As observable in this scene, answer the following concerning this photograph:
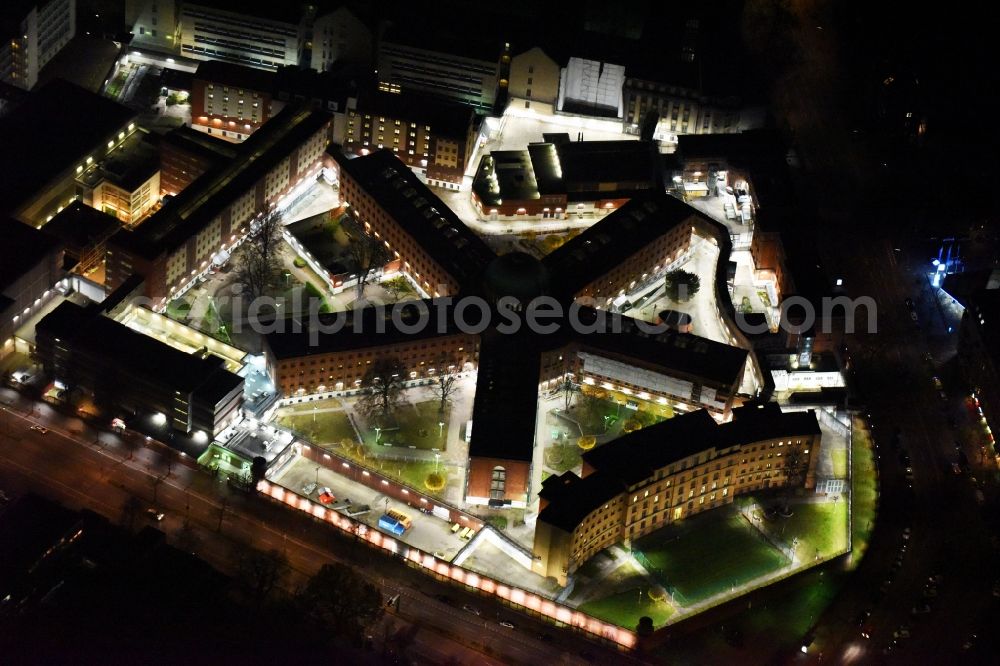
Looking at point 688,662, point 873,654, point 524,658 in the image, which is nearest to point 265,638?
point 524,658

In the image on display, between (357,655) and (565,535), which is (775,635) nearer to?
(565,535)

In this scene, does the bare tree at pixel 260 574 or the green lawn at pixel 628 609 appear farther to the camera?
the green lawn at pixel 628 609

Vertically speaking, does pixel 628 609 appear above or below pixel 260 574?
below

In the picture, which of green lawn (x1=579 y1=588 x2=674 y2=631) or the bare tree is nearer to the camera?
the bare tree

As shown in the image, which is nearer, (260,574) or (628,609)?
(260,574)

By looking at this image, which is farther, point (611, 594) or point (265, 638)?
point (611, 594)

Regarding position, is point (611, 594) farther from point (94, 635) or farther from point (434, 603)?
point (94, 635)
